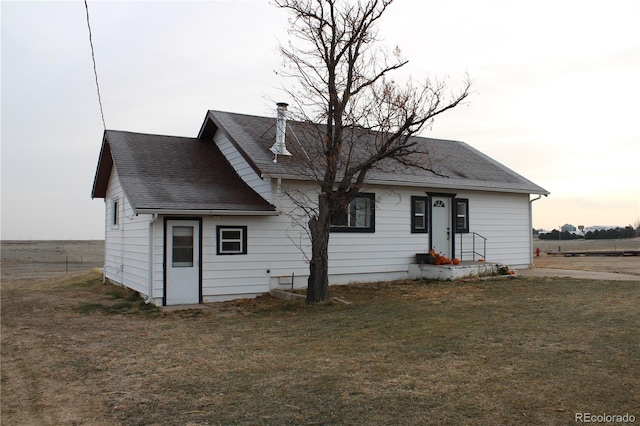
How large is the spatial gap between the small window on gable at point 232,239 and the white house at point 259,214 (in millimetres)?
25

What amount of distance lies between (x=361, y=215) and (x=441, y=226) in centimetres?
324

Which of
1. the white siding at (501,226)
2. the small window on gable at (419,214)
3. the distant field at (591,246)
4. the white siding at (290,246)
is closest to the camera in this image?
the white siding at (290,246)

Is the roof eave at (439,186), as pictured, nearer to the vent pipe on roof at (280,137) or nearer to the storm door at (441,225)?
the storm door at (441,225)

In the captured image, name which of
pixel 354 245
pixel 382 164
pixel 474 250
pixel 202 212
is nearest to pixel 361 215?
pixel 354 245

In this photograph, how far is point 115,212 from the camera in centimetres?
1805

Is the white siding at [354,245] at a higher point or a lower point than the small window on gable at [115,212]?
lower

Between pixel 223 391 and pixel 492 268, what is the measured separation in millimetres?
12914

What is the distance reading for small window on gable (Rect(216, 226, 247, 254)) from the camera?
13734mm

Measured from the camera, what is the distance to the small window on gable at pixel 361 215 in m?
16.0

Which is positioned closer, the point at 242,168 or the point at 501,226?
the point at 242,168

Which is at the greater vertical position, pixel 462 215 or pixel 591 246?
pixel 462 215

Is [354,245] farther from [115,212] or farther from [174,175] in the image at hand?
[115,212]

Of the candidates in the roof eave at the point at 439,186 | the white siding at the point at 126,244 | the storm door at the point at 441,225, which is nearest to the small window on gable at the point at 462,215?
the storm door at the point at 441,225

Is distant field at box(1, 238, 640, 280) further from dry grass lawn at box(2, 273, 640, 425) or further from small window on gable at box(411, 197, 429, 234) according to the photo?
dry grass lawn at box(2, 273, 640, 425)
